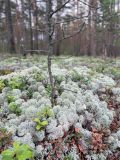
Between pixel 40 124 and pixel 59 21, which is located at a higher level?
pixel 59 21

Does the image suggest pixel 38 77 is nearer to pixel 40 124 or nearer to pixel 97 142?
pixel 40 124

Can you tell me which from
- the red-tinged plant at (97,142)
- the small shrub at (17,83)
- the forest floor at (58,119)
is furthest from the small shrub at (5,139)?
the small shrub at (17,83)

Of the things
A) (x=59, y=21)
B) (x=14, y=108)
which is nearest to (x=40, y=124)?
(x=14, y=108)

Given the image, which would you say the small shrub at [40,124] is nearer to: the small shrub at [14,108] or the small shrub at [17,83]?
the small shrub at [14,108]

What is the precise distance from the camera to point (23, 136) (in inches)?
147

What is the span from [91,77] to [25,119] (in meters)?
2.75

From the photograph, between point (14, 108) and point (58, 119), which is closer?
point (58, 119)

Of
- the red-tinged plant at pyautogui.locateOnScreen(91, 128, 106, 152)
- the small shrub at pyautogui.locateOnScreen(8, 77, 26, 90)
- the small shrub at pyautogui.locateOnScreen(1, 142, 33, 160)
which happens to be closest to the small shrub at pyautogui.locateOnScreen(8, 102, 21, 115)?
the small shrub at pyautogui.locateOnScreen(8, 77, 26, 90)

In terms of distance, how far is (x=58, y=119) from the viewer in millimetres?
4117

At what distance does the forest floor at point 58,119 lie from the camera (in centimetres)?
369

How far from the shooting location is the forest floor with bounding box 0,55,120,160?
3.69m

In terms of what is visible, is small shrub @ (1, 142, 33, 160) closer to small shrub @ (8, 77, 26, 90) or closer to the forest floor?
the forest floor

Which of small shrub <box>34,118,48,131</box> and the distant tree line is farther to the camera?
the distant tree line

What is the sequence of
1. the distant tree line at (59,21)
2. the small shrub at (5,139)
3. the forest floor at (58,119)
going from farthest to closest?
1. the distant tree line at (59,21)
2. the forest floor at (58,119)
3. the small shrub at (5,139)
